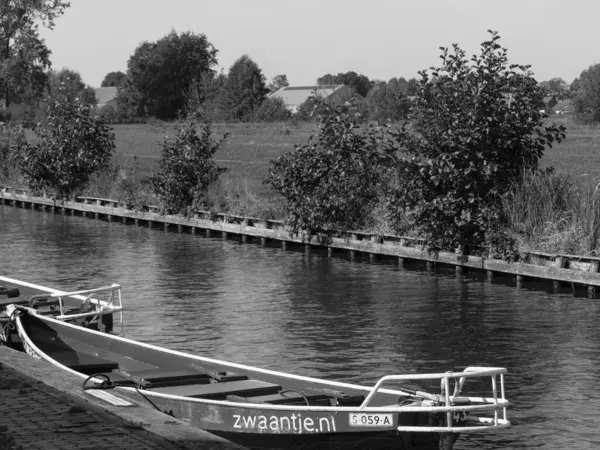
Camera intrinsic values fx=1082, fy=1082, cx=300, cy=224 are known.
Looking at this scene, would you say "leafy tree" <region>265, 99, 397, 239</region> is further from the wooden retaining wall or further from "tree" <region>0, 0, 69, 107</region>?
"tree" <region>0, 0, 69, 107</region>

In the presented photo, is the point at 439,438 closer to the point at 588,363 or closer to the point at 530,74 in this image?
the point at 588,363

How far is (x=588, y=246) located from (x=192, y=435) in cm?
2012

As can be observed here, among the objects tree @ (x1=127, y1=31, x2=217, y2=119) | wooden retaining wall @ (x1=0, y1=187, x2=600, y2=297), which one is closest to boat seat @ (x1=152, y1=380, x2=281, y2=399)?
wooden retaining wall @ (x1=0, y1=187, x2=600, y2=297)

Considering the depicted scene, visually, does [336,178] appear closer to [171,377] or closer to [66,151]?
[171,377]

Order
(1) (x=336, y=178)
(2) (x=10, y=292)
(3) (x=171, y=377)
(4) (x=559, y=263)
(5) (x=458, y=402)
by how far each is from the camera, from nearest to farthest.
Result: (5) (x=458, y=402), (3) (x=171, y=377), (2) (x=10, y=292), (4) (x=559, y=263), (1) (x=336, y=178)

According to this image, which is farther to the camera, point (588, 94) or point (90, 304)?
point (588, 94)

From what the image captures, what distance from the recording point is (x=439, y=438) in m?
→ 11.4

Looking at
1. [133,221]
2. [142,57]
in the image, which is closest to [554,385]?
[133,221]

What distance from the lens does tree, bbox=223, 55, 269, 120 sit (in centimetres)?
13462

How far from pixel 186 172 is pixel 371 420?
3255 cm

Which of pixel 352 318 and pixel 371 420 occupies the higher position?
pixel 371 420

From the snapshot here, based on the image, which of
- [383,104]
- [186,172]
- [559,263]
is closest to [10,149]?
[186,172]

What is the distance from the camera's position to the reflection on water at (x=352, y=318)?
16.7m

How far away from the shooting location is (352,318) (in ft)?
76.4
